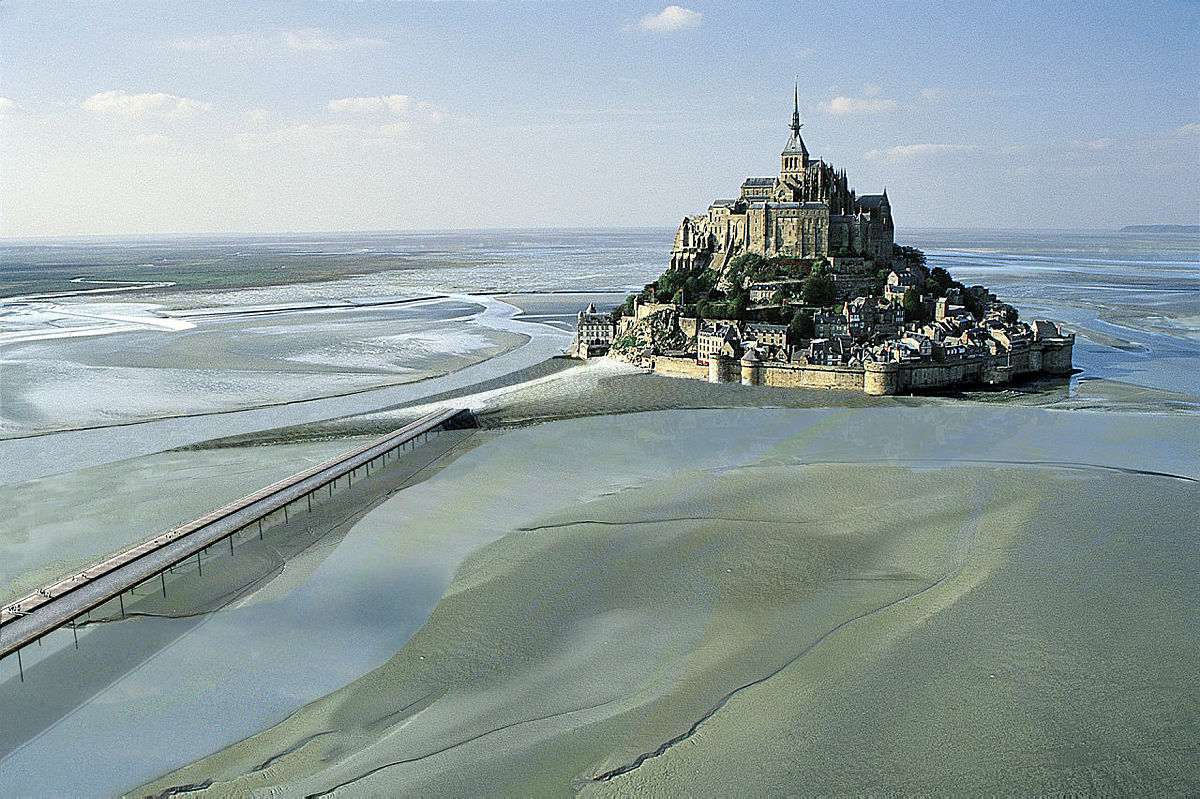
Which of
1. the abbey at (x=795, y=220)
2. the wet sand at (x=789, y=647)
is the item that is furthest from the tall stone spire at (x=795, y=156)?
the wet sand at (x=789, y=647)

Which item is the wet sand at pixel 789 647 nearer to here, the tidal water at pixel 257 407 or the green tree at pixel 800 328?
the tidal water at pixel 257 407

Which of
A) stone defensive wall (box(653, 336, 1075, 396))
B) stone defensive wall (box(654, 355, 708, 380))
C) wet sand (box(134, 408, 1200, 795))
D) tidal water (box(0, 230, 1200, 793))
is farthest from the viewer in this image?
stone defensive wall (box(654, 355, 708, 380))

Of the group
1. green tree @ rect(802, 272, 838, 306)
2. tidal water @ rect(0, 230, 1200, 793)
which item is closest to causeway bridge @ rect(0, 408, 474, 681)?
tidal water @ rect(0, 230, 1200, 793)

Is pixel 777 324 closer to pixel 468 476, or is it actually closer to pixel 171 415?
pixel 468 476

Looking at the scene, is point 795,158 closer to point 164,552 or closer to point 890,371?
point 890,371

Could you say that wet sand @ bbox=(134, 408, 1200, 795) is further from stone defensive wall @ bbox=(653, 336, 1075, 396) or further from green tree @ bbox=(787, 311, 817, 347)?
green tree @ bbox=(787, 311, 817, 347)
